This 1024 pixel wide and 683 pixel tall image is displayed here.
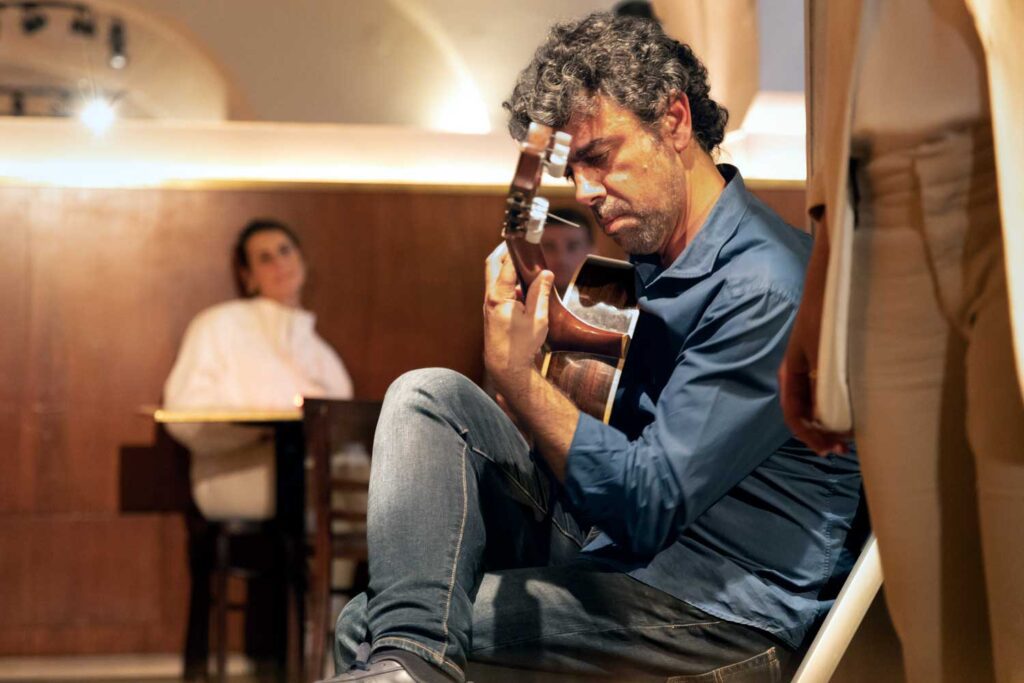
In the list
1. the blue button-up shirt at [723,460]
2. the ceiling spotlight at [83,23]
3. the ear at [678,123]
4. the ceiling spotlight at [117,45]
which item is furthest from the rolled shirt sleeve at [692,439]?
the ceiling spotlight at [83,23]

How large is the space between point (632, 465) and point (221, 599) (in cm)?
298

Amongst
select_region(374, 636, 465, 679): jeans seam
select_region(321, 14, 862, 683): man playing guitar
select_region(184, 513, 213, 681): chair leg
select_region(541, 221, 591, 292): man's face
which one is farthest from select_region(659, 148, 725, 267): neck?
select_region(184, 513, 213, 681): chair leg

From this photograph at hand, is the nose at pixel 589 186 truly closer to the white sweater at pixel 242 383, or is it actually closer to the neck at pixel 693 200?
the neck at pixel 693 200

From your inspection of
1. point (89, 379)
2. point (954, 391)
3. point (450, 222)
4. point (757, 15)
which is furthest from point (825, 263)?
point (89, 379)

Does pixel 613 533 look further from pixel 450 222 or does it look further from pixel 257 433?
pixel 450 222

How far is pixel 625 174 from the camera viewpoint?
1251 millimetres

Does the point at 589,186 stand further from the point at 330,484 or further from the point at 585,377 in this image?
the point at 330,484

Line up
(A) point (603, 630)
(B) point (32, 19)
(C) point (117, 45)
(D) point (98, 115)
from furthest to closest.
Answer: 1. (C) point (117, 45)
2. (B) point (32, 19)
3. (D) point (98, 115)
4. (A) point (603, 630)

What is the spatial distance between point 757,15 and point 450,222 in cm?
151

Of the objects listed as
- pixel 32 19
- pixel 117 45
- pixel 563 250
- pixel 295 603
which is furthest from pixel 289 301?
pixel 563 250

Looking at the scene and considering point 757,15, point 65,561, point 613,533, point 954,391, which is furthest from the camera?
point 65,561

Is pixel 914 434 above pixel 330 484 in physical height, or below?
above

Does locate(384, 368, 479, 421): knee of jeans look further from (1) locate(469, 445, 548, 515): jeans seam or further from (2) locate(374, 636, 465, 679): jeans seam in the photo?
(2) locate(374, 636, 465, 679): jeans seam

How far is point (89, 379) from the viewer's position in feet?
13.9
